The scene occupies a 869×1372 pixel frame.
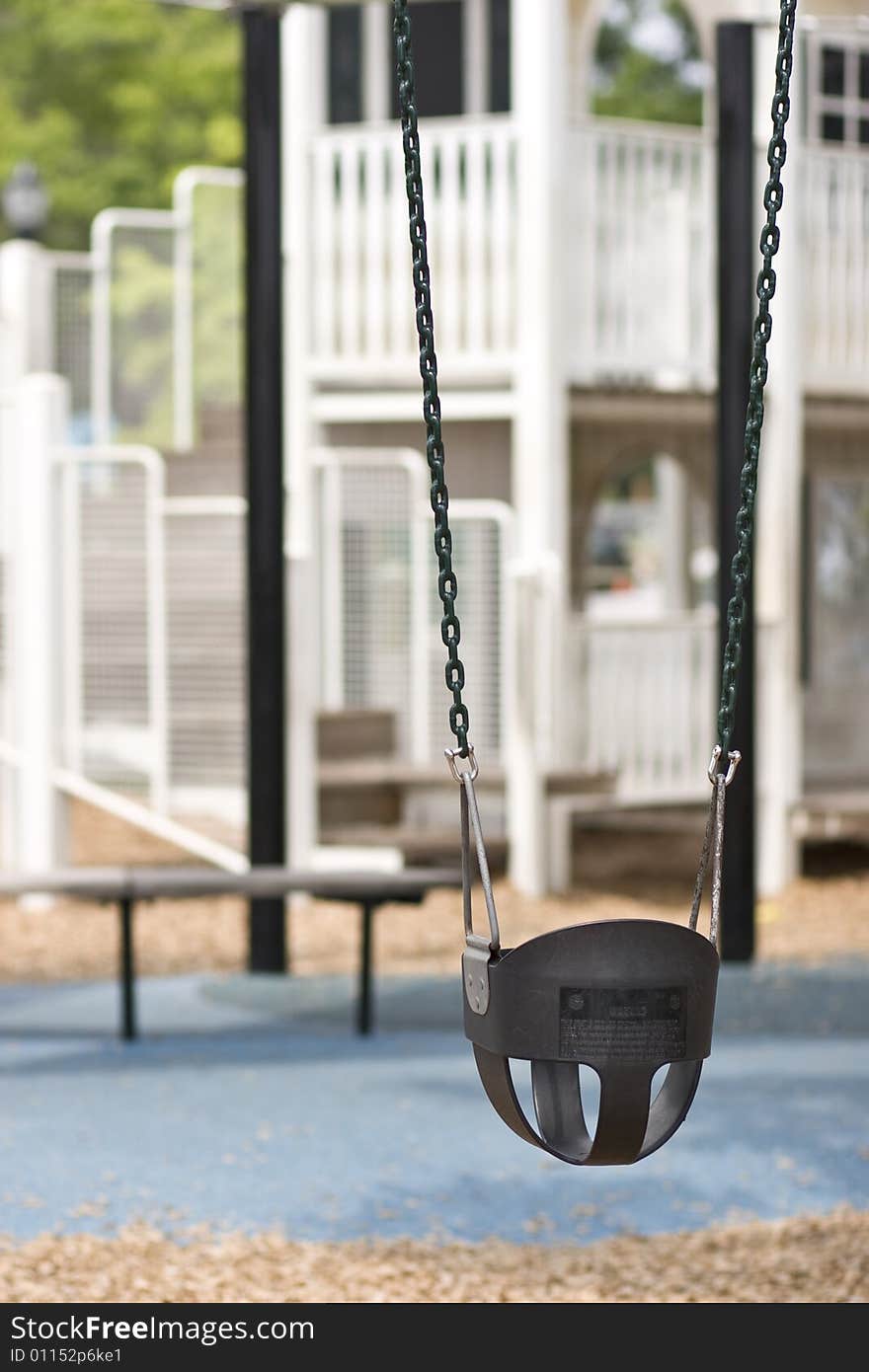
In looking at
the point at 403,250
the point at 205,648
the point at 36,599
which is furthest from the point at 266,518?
the point at 403,250

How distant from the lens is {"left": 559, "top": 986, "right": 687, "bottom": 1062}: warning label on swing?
133 inches

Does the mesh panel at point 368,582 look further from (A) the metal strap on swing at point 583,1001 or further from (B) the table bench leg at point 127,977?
(A) the metal strap on swing at point 583,1001

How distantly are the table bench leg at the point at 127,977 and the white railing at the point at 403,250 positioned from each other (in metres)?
5.36

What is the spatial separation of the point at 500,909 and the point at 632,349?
359 centimetres

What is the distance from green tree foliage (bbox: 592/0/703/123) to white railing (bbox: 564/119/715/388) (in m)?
13.5

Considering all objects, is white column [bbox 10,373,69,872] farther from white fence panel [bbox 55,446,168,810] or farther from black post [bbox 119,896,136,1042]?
black post [bbox 119,896,136,1042]

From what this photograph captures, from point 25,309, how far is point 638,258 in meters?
4.25

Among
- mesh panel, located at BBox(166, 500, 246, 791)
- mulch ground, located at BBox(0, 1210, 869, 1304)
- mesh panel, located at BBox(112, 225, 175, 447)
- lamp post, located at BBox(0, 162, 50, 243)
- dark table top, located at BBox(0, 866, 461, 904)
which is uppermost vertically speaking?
lamp post, located at BBox(0, 162, 50, 243)

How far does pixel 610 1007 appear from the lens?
338 centimetres

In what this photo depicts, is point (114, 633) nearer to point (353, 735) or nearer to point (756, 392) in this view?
point (353, 735)

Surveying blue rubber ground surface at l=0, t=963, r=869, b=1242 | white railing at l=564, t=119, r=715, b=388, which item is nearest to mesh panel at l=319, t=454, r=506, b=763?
white railing at l=564, t=119, r=715, b=388

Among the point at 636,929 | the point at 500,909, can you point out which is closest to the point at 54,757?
the point at 500,909

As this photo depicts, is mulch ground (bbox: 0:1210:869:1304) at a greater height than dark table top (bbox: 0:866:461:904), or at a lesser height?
lesser

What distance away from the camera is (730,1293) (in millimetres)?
5293
